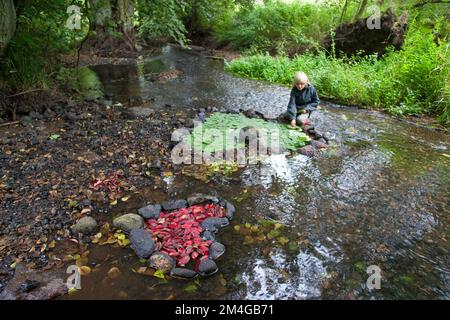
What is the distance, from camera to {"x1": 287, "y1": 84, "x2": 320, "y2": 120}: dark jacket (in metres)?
6.43

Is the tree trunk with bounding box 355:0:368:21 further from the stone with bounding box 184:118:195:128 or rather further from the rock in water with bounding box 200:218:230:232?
the rock in water with bounding box 200:218:230:232

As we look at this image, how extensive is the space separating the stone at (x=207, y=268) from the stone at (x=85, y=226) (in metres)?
1.34

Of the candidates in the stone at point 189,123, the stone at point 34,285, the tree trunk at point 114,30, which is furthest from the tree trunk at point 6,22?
the tree trunk at point 114,30

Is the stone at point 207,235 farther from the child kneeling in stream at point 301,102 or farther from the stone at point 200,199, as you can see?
the child kneeling in stream at point 301,102

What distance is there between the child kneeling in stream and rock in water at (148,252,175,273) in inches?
158

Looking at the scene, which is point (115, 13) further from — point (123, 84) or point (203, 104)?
point (203, 104)

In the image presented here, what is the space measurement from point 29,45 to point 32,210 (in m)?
4.11

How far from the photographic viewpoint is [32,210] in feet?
12.4

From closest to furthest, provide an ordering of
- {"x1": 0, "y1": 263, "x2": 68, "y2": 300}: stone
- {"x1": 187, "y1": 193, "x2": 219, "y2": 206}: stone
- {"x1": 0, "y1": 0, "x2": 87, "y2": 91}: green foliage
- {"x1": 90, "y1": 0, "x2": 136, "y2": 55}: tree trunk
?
1. {"x1": 0, "y1": 263, "x2": 68, "y2": 300}: stone
2. {"x1": 187, "y1": 193, "x2": 219, "y2": 206}: stone
3. {"x1": 0, "y1": 0, "x2": 87, "y2": 91}: green foliage
4. {"x1": 90, "y1": 0, "x2": 136, "y2": 55}: tree trunk

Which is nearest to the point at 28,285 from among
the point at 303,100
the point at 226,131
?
the point at 226,131

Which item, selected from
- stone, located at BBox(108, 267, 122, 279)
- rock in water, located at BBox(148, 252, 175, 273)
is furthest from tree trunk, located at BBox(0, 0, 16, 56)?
rock in water, located at BBox(148, 252, 175, 273)

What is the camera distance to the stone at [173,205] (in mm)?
3978

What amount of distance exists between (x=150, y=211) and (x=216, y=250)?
1.02 m
